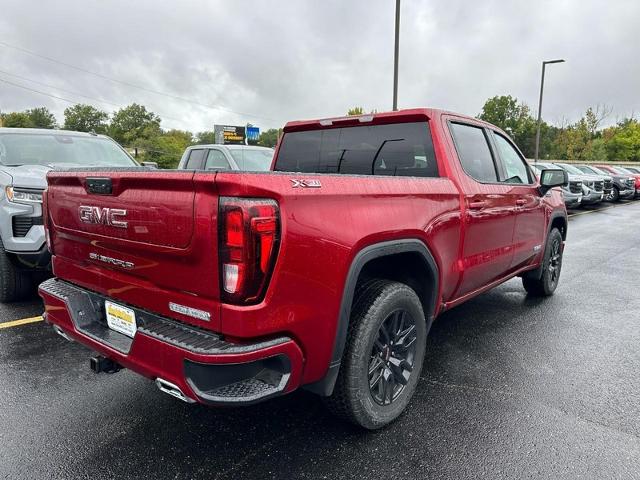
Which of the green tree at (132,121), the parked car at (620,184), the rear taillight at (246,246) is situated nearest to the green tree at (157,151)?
the green tree at (132,121)

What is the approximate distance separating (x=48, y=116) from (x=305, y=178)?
116705 mm

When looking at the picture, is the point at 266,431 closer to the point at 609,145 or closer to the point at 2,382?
the point at 2,382

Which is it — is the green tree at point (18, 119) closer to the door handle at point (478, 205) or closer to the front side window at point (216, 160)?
the front side window at point (216, 160)

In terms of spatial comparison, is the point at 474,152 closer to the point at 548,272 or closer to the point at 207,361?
the point at 548,272

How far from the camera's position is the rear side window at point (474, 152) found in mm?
3432

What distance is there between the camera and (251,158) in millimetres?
8867

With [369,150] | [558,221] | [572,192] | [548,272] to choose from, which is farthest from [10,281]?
[572,192]

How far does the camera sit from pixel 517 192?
13.4 feet

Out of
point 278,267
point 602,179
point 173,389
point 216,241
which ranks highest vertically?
point 216,241

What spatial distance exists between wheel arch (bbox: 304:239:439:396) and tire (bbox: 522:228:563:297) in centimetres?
271

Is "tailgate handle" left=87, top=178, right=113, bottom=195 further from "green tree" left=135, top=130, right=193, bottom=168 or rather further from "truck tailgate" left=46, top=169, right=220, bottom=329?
"green tree" left=135, top=130, right=193, bottom=168

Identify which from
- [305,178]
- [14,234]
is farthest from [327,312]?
[14,234]

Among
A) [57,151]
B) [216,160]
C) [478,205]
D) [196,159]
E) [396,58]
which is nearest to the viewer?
[478,205]

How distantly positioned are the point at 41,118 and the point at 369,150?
113 m
